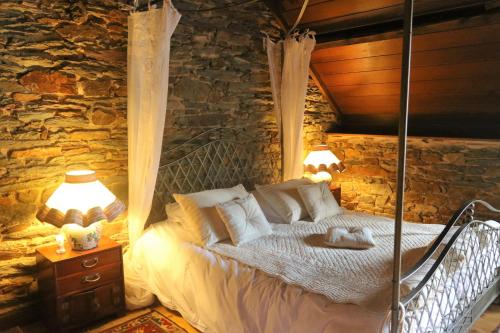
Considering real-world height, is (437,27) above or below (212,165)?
above

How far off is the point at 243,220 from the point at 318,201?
0.95 metres

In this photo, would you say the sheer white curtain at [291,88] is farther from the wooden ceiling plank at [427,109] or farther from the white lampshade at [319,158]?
the wooden ceiling plank at [427,109]

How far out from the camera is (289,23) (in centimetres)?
448

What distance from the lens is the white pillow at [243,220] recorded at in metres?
2.98

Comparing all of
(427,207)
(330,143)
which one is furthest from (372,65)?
(427,207)

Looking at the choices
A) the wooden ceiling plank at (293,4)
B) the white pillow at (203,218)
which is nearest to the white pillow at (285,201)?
the white pillow at (203,218)

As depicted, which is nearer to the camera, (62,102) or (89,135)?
(62,102)

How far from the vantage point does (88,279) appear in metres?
2.76

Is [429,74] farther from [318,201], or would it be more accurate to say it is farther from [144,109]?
[144,109]

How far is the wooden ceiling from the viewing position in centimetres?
349

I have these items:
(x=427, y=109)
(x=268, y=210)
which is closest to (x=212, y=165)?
(x=268, y=210)

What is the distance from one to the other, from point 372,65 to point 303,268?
2761 mm

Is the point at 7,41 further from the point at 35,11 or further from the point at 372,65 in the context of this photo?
the point at 372,65

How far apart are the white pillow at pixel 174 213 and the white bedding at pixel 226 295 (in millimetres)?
56
